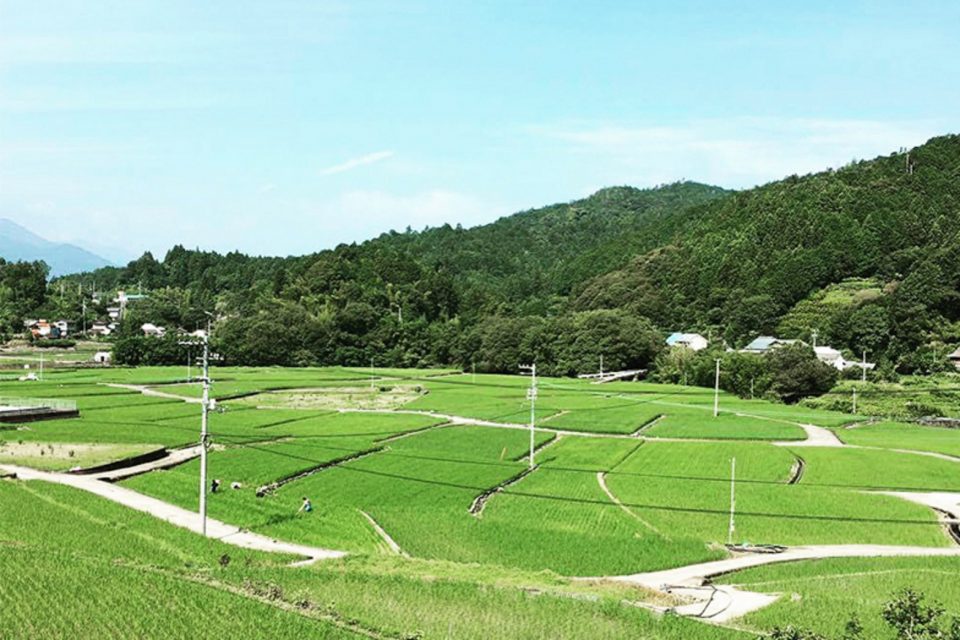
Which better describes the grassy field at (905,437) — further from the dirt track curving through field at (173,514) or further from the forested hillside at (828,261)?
the dirt track curving through field at (173,514)

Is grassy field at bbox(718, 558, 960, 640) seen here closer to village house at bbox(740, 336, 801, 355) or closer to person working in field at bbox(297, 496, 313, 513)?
person working in field at bbox(297, 496, 313, 513)

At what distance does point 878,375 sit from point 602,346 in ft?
83.2

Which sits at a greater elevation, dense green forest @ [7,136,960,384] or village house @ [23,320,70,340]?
dense green forest @ [7,136,960,384]

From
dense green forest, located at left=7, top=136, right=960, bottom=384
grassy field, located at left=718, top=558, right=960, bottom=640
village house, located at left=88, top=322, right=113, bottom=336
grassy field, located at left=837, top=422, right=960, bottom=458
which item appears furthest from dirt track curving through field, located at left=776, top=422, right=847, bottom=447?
village house, located at left=88, top=322, right=113, bottom=336

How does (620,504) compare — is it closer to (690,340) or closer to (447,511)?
(447,511)

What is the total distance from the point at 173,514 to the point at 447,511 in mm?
7752

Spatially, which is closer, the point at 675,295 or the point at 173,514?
the point at 173,514

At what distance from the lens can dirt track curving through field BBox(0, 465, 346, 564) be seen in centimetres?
2156

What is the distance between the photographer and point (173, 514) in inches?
961

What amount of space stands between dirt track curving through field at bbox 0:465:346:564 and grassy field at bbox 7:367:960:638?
0.59 metres

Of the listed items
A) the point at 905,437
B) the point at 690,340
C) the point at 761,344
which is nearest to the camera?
the point at 905,437

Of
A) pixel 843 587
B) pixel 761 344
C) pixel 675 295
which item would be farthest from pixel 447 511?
pixel 675 295

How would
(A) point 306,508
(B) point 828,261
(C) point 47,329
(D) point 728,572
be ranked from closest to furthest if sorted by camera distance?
(D) point 728,572 → (A) point 306,508 → (B) point 828,261 → (C) point 47,329

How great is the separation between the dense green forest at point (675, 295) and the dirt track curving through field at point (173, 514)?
5549cm
